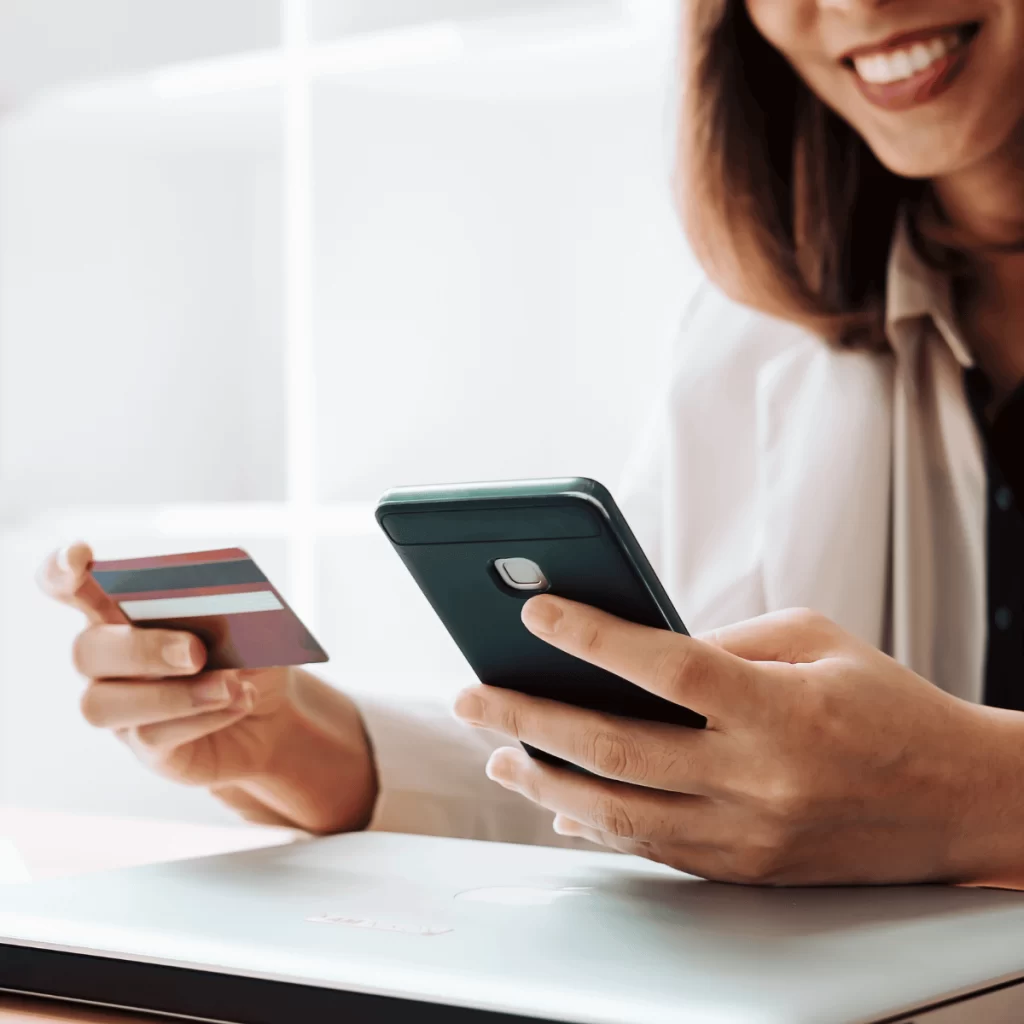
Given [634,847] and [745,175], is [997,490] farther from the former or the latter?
[634,847]

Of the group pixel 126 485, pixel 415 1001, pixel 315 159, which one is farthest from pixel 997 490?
pixel 126 485

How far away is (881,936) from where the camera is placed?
50 cm

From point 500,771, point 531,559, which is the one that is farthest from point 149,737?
point 531,559

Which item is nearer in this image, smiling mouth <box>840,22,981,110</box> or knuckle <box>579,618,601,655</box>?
knuckle <box>579,618,601,655</box>

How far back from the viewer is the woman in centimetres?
60

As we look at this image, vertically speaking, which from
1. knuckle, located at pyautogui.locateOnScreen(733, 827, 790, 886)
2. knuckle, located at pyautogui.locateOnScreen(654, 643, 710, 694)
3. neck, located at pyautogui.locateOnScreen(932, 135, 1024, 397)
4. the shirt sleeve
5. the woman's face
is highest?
the woman's face

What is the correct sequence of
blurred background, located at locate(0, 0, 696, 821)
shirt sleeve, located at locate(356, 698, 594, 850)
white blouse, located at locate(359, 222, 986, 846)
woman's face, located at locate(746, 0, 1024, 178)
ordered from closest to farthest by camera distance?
shirt sleeve, located at locate(356, 698, 594, 850), woman's face, located at locate(746, 0, 1024, 178), white blouse, located at locate(359, 222, 986, 846), blurred background, located at locate(0, 0, 696, 821)

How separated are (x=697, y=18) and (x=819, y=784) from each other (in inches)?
29.8

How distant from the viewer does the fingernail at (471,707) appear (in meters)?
0.61

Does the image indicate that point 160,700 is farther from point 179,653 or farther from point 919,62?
point 919,62

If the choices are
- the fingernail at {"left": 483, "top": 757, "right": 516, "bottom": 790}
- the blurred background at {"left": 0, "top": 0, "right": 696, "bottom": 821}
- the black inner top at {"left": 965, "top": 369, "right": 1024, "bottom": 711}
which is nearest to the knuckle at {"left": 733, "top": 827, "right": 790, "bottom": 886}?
the fingernail at {"left": 483, "top": 757, "right": 516, "bottom": 790}

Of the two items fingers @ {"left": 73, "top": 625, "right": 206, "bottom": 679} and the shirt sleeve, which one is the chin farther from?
fingers @ {"left": 73, "top": 625, "right": 206, "bottom": 679}

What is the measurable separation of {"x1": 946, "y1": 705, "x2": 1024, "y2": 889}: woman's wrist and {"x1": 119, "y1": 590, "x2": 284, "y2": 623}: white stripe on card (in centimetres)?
33

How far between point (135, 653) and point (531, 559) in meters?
0.34
